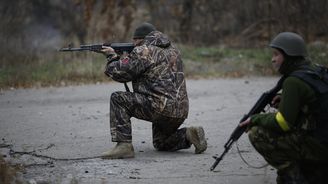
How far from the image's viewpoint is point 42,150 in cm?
793

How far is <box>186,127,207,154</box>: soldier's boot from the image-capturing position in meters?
7.63

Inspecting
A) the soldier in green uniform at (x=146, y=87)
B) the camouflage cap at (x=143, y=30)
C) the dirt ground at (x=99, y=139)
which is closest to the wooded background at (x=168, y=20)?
the dirt ground at (x=99, y=139)

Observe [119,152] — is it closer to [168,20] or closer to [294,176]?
[294,176]

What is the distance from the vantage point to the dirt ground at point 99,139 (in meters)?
6.58

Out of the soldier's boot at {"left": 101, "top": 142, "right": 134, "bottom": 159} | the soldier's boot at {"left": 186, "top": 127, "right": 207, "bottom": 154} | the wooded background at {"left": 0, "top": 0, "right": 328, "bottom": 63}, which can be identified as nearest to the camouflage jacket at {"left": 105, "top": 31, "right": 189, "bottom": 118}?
the soldier's boot at {"left": 186, "top": 127, "right": 207, "bottom": 154}

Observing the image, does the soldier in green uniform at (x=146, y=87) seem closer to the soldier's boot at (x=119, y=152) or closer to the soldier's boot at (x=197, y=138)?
the soldier's boot at (x=119, y=152)

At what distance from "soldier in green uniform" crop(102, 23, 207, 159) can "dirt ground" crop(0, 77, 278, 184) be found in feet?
1.21

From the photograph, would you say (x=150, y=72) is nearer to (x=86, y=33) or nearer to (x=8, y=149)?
(x=8, y=149)

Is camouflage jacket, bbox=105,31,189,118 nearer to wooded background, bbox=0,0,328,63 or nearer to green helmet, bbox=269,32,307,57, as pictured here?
green helmet, bbox=269,32,307,57

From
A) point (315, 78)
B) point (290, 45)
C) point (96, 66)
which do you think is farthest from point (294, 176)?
point (96, 66)

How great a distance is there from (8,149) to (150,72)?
83.2 inches

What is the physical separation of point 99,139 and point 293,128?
3867mm

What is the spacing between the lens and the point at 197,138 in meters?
7.64

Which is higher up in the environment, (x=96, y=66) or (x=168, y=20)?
(x=168, y=20)
